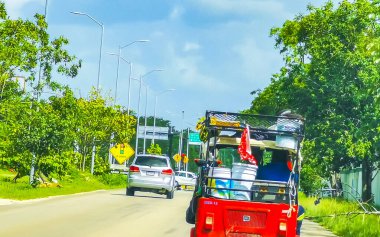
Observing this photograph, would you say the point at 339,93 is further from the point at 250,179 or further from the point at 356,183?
the point at 250,179

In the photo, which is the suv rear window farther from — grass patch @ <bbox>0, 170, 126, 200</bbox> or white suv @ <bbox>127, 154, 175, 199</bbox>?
grass patch @ <bbox>0, 170, 126, 200</bbox>

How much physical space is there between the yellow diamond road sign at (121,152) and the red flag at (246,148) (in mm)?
44635

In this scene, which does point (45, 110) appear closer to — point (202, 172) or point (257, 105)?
point (202, 172)

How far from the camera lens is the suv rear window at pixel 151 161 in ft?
119

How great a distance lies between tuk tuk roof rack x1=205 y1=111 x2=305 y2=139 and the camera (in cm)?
1382

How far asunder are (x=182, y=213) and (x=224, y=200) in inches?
545

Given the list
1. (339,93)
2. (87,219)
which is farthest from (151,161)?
(87,219)

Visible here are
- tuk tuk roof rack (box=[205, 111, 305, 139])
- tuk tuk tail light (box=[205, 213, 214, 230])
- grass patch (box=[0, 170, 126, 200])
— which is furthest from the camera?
grass patch (box=[0, 170, 126, 200])

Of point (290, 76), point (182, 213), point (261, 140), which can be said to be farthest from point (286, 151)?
point (290, 76)

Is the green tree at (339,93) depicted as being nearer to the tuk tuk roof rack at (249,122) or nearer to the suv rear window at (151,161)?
the suv rear window at (151,161)

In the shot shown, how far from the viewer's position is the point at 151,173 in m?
36.1

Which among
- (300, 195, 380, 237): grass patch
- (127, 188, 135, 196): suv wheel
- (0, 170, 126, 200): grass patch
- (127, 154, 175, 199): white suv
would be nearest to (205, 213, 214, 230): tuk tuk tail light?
(300, 195, 380, 237): grass patch

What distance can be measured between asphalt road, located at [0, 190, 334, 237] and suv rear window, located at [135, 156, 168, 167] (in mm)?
6144

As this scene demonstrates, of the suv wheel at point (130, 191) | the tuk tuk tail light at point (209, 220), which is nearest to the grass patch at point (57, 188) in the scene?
the suv wheel at point (130, 191)
